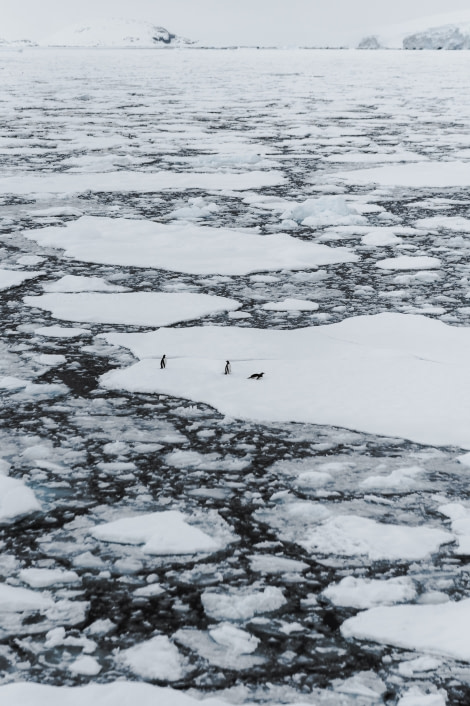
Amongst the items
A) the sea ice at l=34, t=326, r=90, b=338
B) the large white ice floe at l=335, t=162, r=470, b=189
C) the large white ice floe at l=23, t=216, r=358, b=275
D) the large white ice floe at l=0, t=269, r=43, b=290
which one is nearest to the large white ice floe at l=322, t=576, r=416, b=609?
the sea ice at l=34, t=326, r=90, b=338

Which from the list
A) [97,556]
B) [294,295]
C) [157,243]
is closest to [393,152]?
[157,243]

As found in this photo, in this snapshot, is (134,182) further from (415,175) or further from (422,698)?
(422,698)

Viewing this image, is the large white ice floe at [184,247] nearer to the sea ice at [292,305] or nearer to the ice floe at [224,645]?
the sea ice at [292,305]

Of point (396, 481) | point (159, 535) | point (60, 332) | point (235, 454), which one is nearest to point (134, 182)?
point (60, 332)

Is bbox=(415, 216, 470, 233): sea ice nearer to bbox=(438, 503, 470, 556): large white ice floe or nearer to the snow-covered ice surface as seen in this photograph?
the snow-covered ice surface

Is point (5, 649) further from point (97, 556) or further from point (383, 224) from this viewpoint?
point (383, 224)

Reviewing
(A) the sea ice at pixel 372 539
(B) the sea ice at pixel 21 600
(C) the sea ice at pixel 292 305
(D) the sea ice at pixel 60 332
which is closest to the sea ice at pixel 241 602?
(A) the sea ice at pixel 372 539
